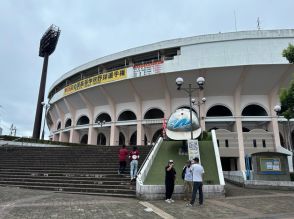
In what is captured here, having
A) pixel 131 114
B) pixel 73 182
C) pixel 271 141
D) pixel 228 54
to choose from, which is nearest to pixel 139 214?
pixel 73 182

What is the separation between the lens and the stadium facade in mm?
24984

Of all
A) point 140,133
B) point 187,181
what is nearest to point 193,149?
point 187,181

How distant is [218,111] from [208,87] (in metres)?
4.01

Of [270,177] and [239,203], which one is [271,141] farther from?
[239,203]

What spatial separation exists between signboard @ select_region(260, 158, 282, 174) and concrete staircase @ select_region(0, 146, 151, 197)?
21.9 feet

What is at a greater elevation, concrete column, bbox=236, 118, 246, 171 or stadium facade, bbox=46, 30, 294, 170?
stadium facade, bbox=46, 30, 294, 170

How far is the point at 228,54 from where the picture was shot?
25.0 metres

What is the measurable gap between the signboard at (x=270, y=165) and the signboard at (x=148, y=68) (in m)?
15.7

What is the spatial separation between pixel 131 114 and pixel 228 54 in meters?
14.9

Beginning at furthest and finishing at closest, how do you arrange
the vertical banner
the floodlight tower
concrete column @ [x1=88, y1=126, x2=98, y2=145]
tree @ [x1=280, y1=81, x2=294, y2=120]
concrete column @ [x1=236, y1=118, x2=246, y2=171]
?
the floodlight tower < concrete column @ [x1=88, y1=126, x2=98, y2=145] < concrete column @ [x1=236, y1=118, x2=246, y2=171] < tree @ [x1=280, y1=81, x2=294, y2=120] < the vertical banner

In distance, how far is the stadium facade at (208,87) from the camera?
82.0 feet

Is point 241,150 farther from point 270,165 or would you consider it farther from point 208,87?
point 270,165

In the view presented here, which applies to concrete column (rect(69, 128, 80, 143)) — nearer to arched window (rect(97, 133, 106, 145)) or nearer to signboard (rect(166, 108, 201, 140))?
arched window (rect(97, 133, 106, 145))

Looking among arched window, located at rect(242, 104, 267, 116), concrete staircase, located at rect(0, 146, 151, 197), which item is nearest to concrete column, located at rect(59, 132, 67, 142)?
concrete staircase, located at rect(0, 146, 151, 197)
